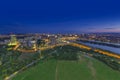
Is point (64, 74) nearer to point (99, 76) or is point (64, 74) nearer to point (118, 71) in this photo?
point (99, 76)

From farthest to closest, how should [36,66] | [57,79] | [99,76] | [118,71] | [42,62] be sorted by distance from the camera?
[42,62] < [36,66] < [118,71] < [99,76] < [57,79]

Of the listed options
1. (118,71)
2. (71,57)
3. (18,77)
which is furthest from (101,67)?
(18,77)

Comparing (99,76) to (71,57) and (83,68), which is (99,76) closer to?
(83,68)

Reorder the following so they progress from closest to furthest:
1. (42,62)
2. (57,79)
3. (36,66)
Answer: (57,79) < (36,66) < (42,62)

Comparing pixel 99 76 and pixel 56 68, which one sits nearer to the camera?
pixel 99 76

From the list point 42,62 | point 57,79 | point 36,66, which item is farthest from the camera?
point 42,62

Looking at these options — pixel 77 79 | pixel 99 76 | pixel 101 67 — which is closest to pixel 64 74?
pixel 77 79
